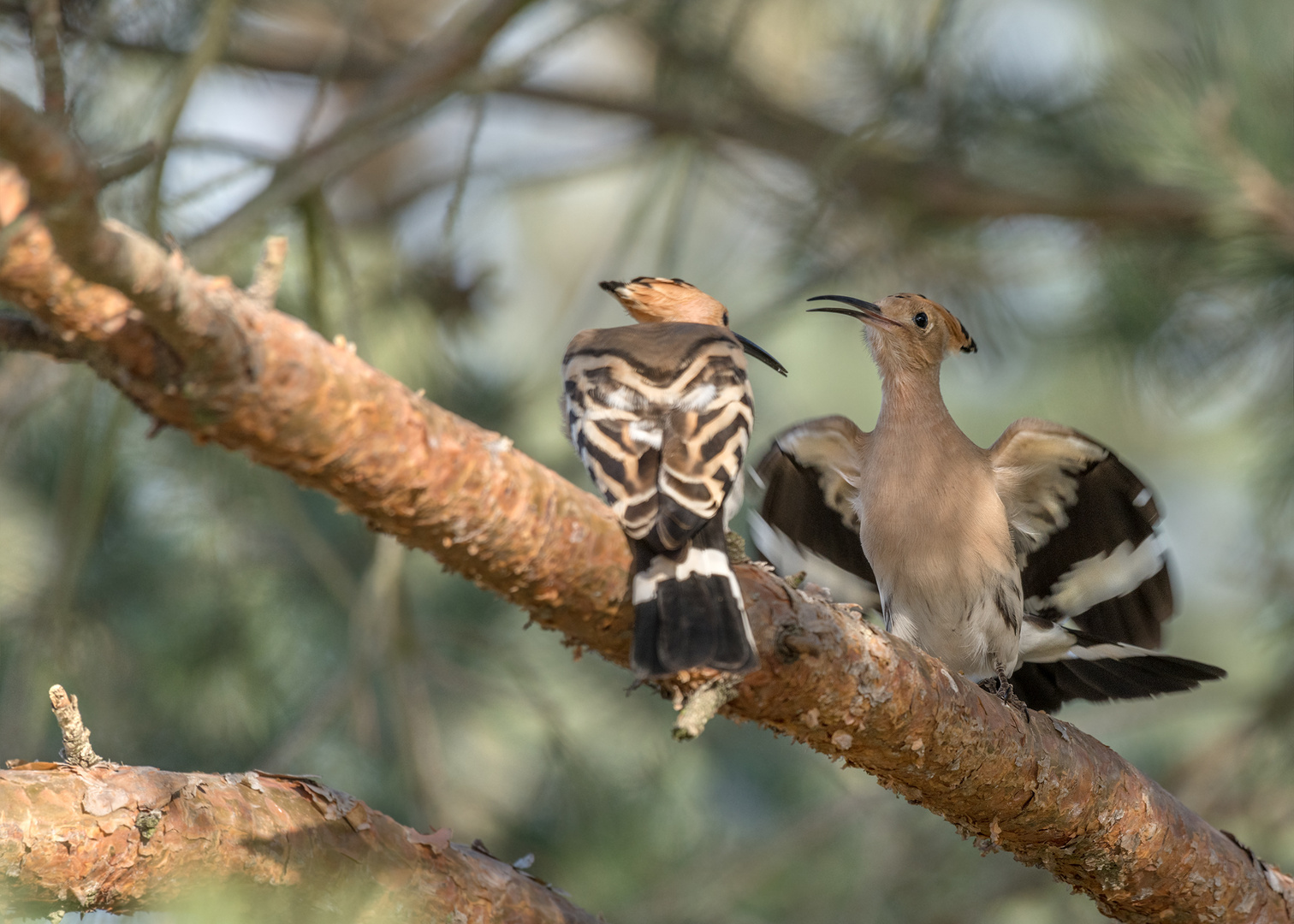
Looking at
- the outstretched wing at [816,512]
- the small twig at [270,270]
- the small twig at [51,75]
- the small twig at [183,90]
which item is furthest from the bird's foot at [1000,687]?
the small twig at [51,75]

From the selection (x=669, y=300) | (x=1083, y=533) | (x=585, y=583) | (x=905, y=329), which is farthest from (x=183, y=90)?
(x=1083, y=533)

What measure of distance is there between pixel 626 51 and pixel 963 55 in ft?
8.70

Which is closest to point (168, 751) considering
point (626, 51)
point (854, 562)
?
point (854, 562)

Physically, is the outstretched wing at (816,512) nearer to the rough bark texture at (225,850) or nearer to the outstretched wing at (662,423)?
the outstretched wing at (662,423)

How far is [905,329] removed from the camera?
4.04 m

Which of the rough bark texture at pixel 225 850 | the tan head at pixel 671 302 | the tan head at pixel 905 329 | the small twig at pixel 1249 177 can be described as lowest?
the rough bark texture at pixel 225 850

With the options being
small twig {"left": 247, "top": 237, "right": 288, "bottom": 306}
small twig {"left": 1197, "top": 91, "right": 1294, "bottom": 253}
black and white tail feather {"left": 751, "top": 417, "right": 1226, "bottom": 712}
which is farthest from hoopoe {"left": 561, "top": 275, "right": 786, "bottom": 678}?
small twig {"left": 1197, "top": 91, "right": 1294, "bottom": 253}

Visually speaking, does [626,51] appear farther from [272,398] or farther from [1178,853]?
[272,398]

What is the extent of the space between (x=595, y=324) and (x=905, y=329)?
1.67 meters

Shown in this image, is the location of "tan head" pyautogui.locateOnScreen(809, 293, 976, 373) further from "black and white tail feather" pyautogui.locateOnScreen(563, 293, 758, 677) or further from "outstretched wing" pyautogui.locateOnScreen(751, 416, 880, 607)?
"black and white tail feather" pyautogui.locateOnScreen(563, 293, 758, 677)

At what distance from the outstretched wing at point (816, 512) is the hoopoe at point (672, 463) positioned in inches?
32.0

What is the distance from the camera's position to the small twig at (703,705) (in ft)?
A: 6.14

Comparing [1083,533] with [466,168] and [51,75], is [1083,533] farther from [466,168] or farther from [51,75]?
[51,75]

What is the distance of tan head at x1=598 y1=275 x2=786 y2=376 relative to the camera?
4.04 metres
